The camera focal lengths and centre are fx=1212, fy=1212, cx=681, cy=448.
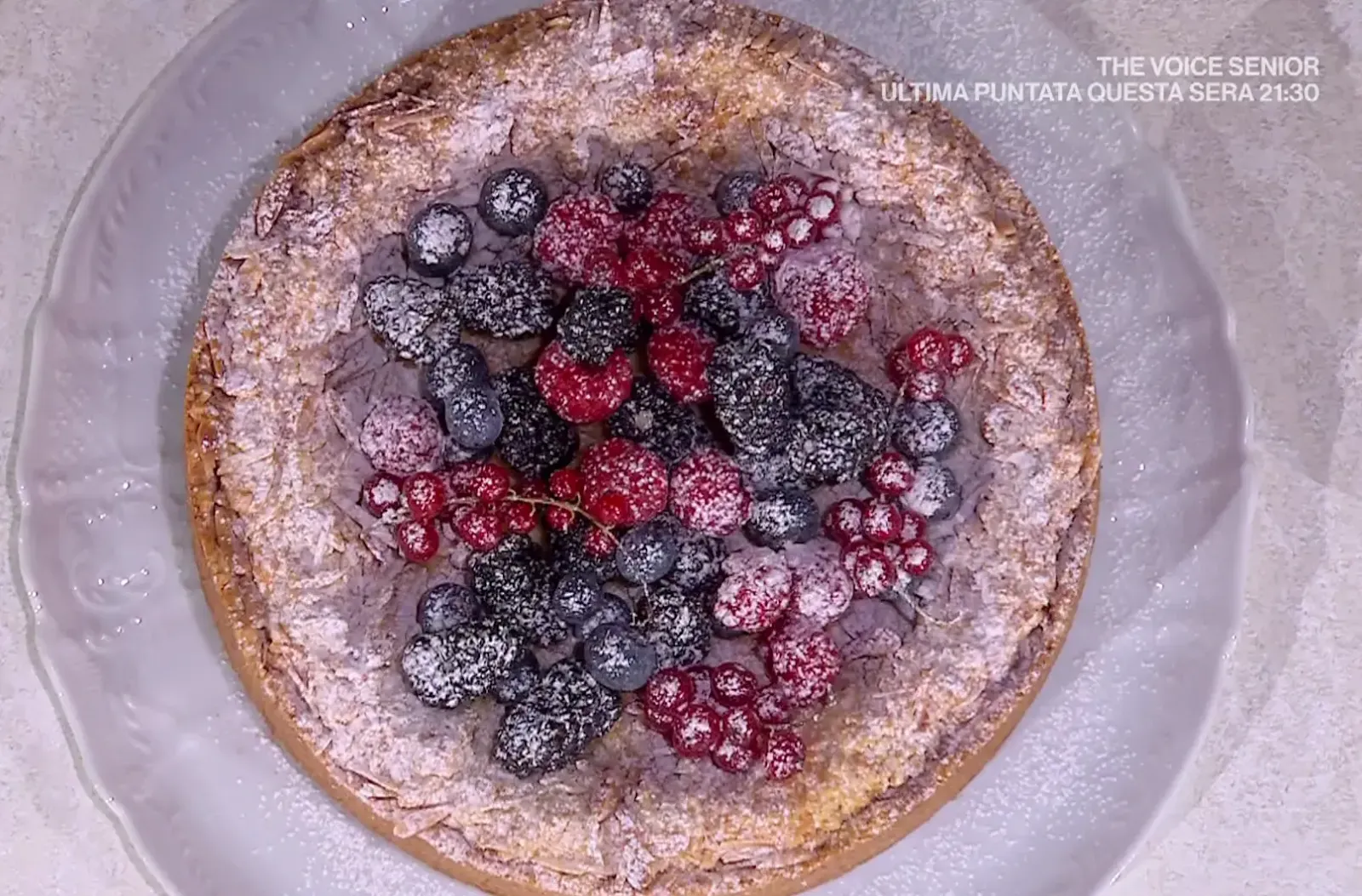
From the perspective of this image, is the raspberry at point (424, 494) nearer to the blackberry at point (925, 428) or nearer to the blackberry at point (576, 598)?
the blackberry at point (576, 598)

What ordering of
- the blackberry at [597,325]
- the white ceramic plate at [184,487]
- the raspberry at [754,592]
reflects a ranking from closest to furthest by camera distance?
the blackberry at [597,325] → the raspberry at [754,592] → the white ceramic plate at [184,487]

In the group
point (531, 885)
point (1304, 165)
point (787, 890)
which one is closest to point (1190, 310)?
point (1304, 165)

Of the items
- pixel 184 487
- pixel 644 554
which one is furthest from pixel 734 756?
pixel 184 487

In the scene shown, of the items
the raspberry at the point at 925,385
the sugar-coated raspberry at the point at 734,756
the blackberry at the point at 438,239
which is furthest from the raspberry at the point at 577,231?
the sugar-coated raspberry at the point at 734,756

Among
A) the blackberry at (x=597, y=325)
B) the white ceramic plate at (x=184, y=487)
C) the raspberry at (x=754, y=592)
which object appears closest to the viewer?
the blackberry at (x=597, y=325)

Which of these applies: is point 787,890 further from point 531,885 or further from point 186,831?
point 186,831

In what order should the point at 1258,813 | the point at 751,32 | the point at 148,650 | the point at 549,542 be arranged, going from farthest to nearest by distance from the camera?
the point at 1258,813
the point at 148,650
the point at 549,542
the point at 751,32

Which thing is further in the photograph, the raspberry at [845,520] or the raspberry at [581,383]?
the raspberry at [845,520]
